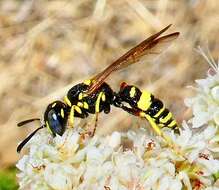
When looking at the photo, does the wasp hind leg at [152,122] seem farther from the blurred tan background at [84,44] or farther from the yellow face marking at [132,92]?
the blurred tan background at [84,44]

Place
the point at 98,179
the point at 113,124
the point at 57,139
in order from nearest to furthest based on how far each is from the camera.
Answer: the point at 98,179, the point at 57,139, the point at 113,124

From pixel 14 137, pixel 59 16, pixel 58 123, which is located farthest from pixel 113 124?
pixel 58 123

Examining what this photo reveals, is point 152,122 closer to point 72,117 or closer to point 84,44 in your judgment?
point 72,117

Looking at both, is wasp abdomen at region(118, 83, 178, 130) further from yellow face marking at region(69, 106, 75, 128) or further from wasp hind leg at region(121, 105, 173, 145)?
yellow face marking at region(69, 106, 75, 128)

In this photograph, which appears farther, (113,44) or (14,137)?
(113,44)

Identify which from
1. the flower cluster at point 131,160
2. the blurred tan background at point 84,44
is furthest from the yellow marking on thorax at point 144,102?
the blurred tan background at point 84,44

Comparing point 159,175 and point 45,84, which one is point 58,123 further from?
point 45,84
